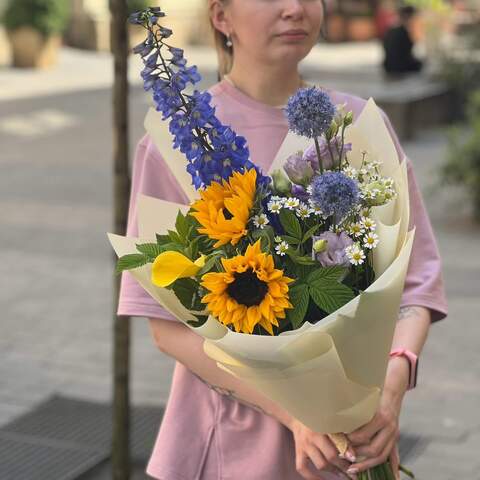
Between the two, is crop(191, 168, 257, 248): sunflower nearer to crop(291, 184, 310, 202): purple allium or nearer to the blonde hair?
crop(291, 184, 310, 202): purple allium

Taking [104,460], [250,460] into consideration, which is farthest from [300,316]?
[104,460]

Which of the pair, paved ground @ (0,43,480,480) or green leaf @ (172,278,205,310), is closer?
green leaf @ (172,278,205,310)

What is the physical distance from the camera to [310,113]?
1.89 metres

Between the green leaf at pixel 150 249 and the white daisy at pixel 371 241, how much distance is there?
332 mm

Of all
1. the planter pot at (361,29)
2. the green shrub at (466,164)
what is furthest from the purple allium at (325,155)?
the planter pot at (361,29)

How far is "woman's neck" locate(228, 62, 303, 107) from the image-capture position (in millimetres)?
2436

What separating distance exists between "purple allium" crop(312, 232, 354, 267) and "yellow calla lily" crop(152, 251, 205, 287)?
0.19 metres

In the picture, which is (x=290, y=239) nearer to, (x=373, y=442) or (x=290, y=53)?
(x=373, y=442)

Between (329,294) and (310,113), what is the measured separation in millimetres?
290

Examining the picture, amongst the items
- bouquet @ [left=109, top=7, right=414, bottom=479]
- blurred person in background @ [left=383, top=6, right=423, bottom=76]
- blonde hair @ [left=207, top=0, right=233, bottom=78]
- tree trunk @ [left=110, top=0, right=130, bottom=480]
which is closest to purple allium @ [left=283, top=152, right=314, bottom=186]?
bouquet @ [left=109, top=7, right=414, bottom=479]

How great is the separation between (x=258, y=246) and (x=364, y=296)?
0.19 meters

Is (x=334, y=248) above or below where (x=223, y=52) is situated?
below

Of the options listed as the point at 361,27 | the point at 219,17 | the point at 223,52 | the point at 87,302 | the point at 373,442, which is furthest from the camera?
the point at 361,27

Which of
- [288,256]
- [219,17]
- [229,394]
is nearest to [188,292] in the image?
[288,256]
